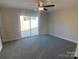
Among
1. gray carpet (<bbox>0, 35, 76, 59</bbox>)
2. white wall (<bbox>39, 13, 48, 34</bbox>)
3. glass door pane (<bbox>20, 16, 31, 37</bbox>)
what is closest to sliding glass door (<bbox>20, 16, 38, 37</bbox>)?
glass door pane (<bbox>20, 16, 31, 37</bbox>)

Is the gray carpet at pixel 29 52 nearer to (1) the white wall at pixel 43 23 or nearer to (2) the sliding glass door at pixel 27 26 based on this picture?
(2) the sliding glass door at pixel 27 26

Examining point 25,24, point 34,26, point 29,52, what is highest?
point 25,24

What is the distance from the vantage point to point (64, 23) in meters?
4.00

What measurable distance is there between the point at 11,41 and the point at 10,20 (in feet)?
2.51

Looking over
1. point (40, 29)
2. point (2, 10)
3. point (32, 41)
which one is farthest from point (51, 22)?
point (2, 10)

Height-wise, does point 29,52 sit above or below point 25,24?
below

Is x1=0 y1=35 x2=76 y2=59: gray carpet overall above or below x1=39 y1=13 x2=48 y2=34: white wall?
below

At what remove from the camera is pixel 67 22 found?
3.85m

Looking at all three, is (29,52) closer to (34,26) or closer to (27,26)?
(27,26)

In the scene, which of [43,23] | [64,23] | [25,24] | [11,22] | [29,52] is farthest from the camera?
[43,23]

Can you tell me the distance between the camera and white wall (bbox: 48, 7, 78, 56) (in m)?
3.58

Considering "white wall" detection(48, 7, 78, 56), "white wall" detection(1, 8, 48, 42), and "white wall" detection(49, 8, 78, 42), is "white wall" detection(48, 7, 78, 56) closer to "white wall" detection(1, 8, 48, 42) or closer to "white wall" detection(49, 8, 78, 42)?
"white wall" detection(49, 8, 78, 42)

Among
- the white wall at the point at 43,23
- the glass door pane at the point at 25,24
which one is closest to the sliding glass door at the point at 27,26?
the glass door pane at the point at 25,24

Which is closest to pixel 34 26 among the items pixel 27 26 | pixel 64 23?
pixel 27 26
